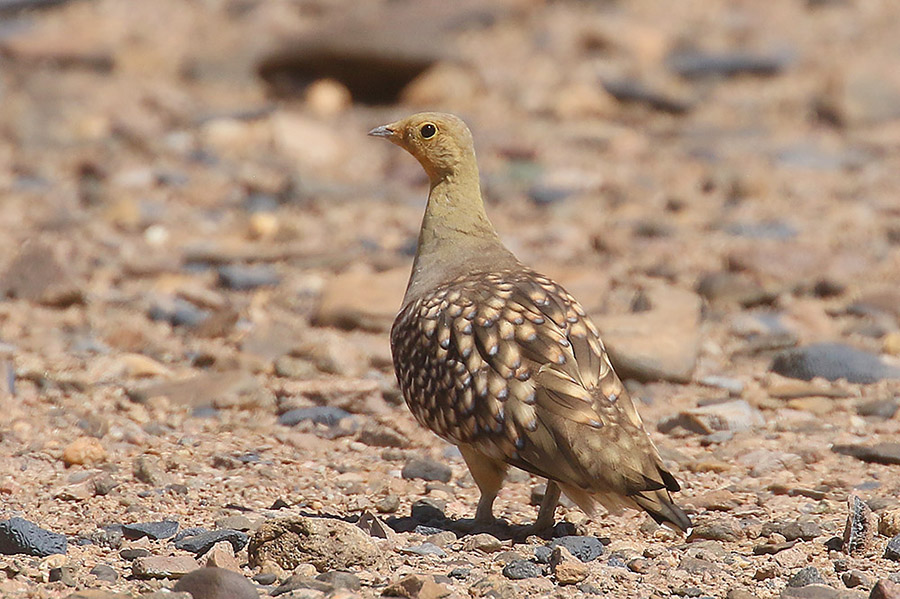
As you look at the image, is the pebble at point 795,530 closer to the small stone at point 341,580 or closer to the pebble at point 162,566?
the small stone at point 341,580

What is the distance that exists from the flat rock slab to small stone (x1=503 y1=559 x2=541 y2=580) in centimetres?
49

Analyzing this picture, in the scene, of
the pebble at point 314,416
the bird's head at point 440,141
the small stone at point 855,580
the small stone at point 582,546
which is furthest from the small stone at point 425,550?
the bird's head at point 440,141

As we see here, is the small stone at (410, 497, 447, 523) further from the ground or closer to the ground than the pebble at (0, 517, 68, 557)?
further from the ground

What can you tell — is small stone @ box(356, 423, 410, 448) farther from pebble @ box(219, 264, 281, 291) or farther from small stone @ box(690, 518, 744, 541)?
pebble @ box(219, 264, 281, 291)

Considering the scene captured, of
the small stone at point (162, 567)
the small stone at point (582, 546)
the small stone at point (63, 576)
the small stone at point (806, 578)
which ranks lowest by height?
the small stone at point (63, 576)

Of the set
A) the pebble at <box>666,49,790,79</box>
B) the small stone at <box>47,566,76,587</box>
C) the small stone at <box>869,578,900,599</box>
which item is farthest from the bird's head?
the pebble at <box>666,49,790,79</box>

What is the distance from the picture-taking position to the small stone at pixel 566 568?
4.63 m

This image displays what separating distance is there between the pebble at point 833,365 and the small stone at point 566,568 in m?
3.15

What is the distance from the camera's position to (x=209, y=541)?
15.9 ft

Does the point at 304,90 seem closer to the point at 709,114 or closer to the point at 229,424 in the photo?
the point at 709,114

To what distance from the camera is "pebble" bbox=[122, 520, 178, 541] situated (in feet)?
16.3

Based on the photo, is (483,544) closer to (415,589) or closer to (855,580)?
(415,589)

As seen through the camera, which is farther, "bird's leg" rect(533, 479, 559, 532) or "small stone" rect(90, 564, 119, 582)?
"bird's leg" rect(533, 479, 559, 532)

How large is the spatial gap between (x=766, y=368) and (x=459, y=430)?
10.0 ft
